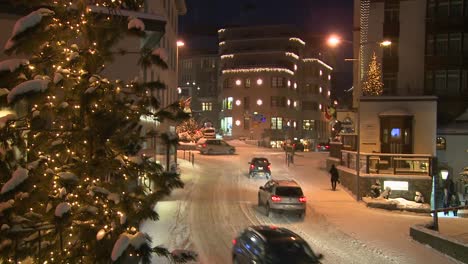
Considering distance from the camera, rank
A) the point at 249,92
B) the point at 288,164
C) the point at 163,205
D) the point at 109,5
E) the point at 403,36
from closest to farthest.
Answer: the point at 109,5
the point at 163,205
the point at 403,36
the point at 288,164
the point at 249,92

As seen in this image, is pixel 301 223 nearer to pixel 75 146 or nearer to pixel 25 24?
pixel 75 146

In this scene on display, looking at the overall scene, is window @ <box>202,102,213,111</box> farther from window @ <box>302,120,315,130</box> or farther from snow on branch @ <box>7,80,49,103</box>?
snow on branch @ <box>7,80,49,103</box>

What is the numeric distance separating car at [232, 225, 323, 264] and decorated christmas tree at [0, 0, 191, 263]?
610 centimetres

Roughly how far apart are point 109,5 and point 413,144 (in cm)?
3389

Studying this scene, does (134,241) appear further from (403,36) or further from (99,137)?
(403,36)

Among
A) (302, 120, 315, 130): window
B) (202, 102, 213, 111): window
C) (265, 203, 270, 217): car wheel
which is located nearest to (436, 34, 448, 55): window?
(265, 203, 270, 217): car wheel

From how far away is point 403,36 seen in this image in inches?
1722

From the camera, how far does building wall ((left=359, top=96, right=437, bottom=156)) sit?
3703cm

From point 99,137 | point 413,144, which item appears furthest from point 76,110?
point 413,144

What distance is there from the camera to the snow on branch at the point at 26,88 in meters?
5.34

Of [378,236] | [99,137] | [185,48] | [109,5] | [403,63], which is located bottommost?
[378,236]

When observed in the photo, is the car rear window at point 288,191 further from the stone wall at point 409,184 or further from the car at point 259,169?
the car at point 259,169

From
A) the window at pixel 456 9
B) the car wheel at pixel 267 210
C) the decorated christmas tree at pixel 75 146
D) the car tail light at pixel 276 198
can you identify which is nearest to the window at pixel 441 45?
the window at pixel 456 9

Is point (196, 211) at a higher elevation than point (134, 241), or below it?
below
